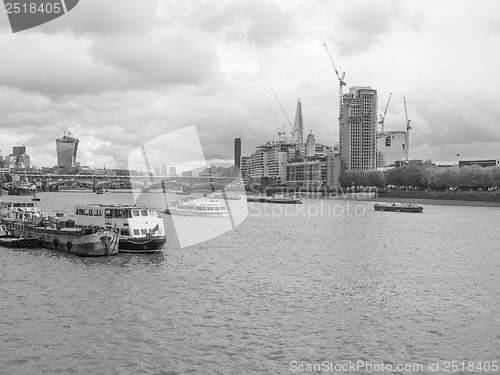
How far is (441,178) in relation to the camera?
14950cm

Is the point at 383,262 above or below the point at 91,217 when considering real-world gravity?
below

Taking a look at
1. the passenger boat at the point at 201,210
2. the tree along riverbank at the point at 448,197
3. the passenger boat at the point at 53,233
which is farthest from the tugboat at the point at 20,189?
the passenger boat at the point at 53,233

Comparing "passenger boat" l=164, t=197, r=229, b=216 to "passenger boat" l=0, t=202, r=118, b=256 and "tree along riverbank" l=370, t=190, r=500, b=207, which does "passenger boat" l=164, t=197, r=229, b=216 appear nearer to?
"passenger boat" l=0, t=202, r=118, b=256

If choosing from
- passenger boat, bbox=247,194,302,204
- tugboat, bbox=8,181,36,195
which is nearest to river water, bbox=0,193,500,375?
passenger boat, bbox=247,194,302,204

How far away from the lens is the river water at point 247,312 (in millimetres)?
19031

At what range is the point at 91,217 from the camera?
146 feet

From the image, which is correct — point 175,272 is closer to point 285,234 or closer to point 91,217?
point 91,217

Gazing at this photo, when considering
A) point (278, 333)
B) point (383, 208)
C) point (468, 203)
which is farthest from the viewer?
point (468, 203)

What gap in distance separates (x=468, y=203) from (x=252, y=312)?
112198mm

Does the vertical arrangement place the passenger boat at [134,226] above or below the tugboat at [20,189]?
below

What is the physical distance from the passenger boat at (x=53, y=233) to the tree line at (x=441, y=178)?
115456 mm

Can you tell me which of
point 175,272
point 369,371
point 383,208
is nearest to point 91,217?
point 175,272

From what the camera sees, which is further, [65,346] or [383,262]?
[383,262]

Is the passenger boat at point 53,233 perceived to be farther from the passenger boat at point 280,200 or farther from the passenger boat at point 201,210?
the passenger boat at point 280,200
